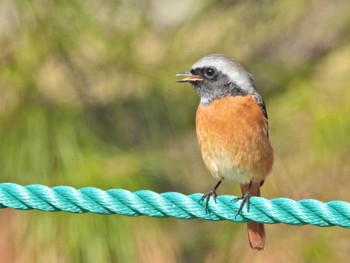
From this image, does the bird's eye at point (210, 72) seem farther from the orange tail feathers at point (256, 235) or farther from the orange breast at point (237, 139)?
the orange tail feathers at point (256, 235)

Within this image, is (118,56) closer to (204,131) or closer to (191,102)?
(191,102)

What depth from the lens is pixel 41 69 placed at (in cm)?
443

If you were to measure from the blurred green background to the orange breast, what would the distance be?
0.50 metres

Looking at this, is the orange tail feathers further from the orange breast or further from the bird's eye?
the bird's eye

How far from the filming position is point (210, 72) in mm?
4016

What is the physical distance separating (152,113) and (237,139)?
1.05 m

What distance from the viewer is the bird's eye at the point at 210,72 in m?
4.00

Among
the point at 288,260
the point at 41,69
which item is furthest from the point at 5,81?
the point at 288,260

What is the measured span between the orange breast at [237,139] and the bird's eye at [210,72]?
0.35 feet

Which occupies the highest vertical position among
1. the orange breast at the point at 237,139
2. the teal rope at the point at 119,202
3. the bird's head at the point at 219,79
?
the bird's head at the point at 219,79

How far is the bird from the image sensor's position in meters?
3.84

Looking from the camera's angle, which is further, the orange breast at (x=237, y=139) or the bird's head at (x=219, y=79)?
the bird's head at (x=219, y=79)

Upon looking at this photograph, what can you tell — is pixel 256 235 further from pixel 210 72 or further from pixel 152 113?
pixel 152 113

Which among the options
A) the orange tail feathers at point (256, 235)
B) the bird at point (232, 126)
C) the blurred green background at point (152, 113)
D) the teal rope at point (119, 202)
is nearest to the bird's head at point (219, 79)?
the bird at point (232, 126)
